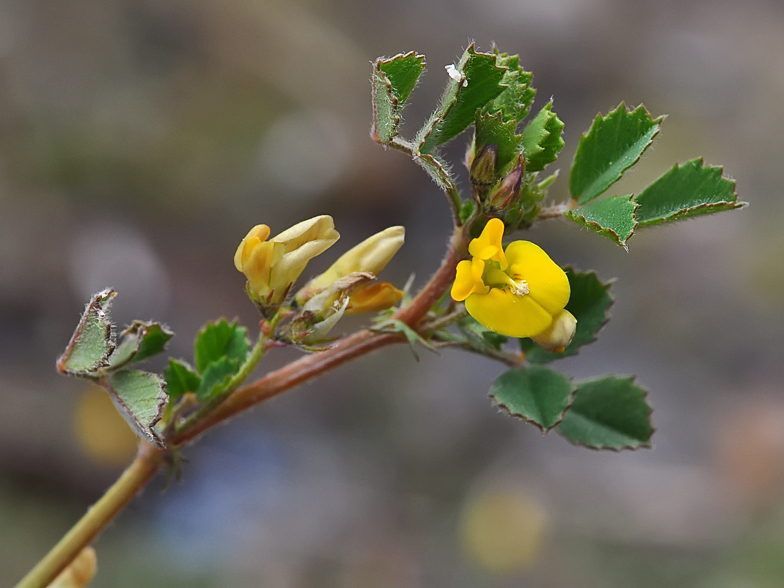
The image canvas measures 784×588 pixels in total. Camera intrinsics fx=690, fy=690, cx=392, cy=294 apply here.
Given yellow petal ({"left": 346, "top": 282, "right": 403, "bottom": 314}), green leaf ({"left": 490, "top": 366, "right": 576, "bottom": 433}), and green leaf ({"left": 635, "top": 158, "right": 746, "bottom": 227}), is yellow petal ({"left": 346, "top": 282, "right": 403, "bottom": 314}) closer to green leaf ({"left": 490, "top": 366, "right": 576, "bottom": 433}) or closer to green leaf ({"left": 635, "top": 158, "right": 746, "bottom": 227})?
green leaf ({"left": 490, "top": 366, "right": 576, "bottom": 433})

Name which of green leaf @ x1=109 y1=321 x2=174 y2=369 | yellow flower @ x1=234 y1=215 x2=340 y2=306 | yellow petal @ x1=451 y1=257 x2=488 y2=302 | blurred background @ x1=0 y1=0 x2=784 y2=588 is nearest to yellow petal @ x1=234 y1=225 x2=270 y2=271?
yellow flower @ x1=234 y1=215 x2=340 y2=306

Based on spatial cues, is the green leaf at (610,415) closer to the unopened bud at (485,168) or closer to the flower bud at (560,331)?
the flower bud at (560,331)

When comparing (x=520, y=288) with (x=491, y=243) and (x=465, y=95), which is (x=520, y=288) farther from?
(x=465, y=95)

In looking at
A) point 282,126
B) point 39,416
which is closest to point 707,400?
point 282,126

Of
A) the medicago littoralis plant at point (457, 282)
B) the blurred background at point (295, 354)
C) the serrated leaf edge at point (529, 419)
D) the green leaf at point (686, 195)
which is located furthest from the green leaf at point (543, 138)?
the blurred background at point (295, 354)

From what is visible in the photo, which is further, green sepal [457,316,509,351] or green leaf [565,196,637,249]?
green sepal [457,316,509,351]

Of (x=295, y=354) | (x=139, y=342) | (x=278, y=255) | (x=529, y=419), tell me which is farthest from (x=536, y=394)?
(x=295, y=354)
